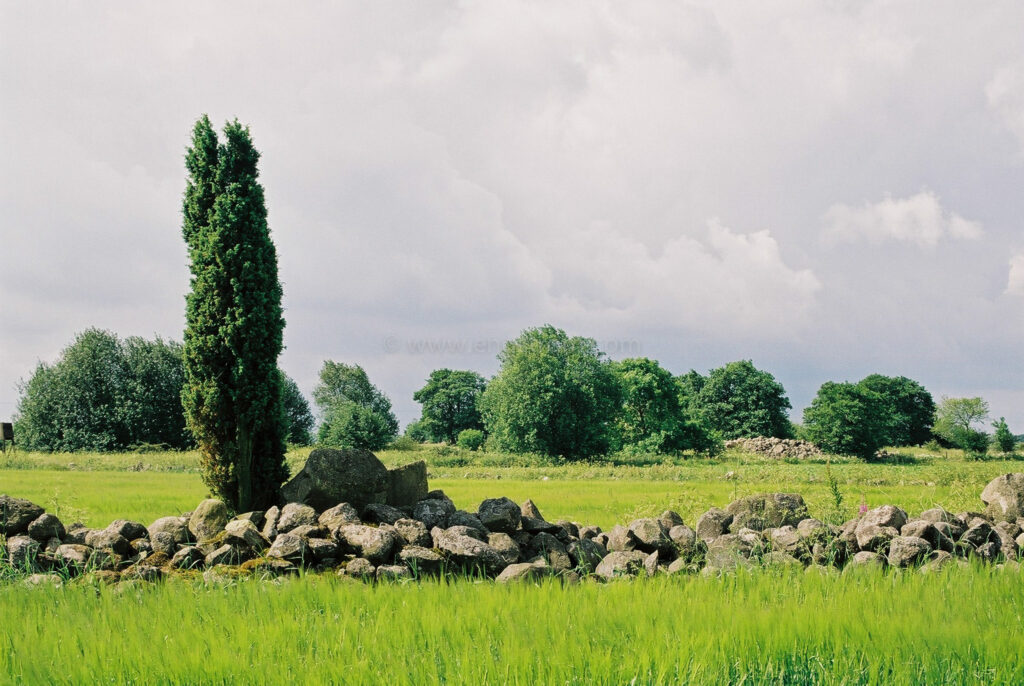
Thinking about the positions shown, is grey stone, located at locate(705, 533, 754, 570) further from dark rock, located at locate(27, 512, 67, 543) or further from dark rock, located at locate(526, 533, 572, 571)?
dark rock, located at locate(27, 512, 67, 543)

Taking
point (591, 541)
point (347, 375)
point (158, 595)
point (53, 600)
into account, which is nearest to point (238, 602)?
point (158, 595)

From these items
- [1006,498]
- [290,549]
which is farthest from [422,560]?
[1006,498]

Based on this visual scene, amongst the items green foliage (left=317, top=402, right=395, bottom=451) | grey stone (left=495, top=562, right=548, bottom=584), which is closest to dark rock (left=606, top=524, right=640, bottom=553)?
grey stone (left=495, top=562, right=548, bottom=584)

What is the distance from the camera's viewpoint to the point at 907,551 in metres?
7.55

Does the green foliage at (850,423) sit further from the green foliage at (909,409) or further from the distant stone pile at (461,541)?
the distant stone pile at (461,541)

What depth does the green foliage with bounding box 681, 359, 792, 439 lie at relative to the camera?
64.2 m

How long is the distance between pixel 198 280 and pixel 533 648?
8.78 m

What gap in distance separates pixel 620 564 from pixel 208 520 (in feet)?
18.1

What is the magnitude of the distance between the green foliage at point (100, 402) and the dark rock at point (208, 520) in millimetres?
47060

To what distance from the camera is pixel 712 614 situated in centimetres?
432

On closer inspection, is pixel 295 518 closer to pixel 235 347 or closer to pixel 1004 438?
pixel 235 347

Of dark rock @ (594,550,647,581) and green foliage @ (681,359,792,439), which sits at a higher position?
green foliage @ (681,359,792,439)

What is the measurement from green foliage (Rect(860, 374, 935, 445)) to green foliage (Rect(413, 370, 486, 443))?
4281 cm

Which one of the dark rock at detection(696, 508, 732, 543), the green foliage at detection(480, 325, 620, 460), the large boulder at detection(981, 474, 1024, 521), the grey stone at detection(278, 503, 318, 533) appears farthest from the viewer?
the green foliage at detection(480, 325, 620, 460)
